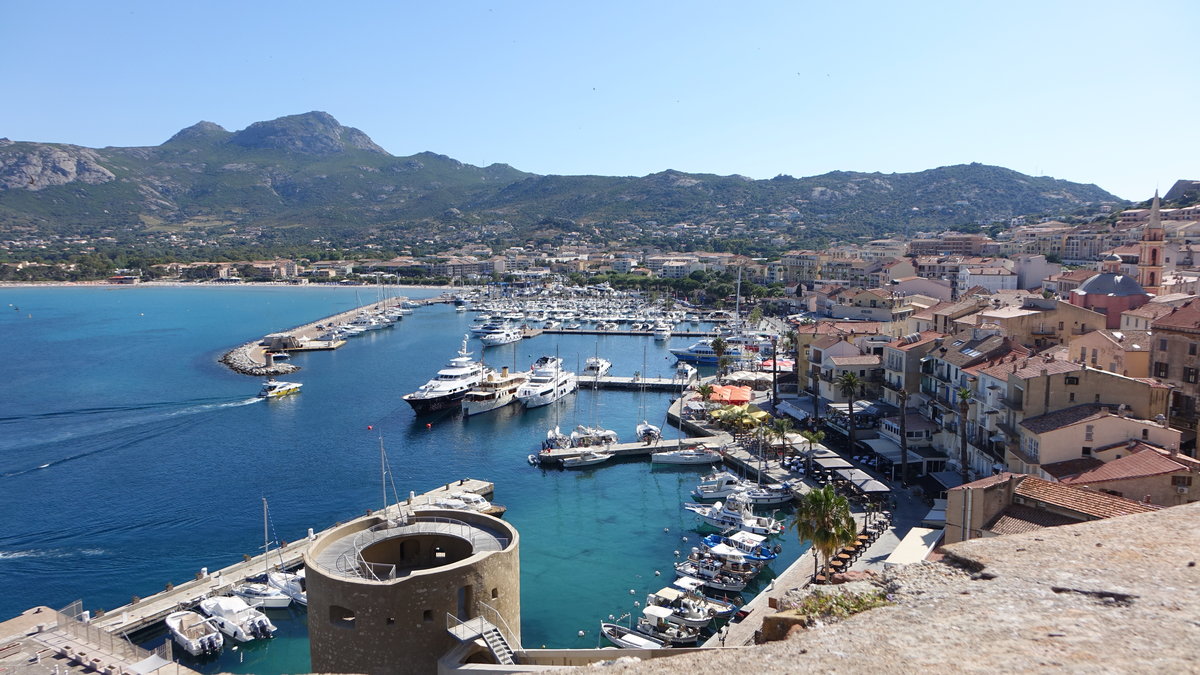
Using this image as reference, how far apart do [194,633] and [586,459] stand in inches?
978

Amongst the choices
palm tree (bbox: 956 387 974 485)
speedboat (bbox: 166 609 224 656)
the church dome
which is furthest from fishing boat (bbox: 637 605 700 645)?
the church dome

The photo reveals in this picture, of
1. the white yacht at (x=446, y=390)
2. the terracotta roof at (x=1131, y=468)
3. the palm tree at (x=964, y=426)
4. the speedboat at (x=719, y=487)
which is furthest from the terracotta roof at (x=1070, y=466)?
the white yacht at (x=446, y=390)

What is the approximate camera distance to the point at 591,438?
5059 centimetres

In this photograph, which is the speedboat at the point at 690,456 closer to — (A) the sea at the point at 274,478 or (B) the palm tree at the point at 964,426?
(A) the sea at the point at 274,478

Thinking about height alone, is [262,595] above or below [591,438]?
below

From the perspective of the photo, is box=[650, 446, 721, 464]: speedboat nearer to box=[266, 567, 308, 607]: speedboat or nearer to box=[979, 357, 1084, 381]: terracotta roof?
box=[979, 357, 1084, 381]: terracotta roof

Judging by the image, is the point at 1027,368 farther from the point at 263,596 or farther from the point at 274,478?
the point at 274,478

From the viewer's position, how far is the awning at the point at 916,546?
22.0m

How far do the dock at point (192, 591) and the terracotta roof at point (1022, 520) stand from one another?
17561mm

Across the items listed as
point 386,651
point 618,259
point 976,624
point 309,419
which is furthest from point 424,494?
point 618,259

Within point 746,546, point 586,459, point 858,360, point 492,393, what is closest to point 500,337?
point 492,393

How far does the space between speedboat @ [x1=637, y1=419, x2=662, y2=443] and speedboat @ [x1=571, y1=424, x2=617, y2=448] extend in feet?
5.58

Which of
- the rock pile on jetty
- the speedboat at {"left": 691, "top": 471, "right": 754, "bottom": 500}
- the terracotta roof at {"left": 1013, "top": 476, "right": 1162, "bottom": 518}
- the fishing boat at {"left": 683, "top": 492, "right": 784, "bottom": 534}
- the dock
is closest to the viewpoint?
the terracotta roof at {"left": 1013, "top": 476, "right": 1162, "bottom": 518}

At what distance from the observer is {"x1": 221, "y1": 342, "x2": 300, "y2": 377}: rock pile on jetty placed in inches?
3034
